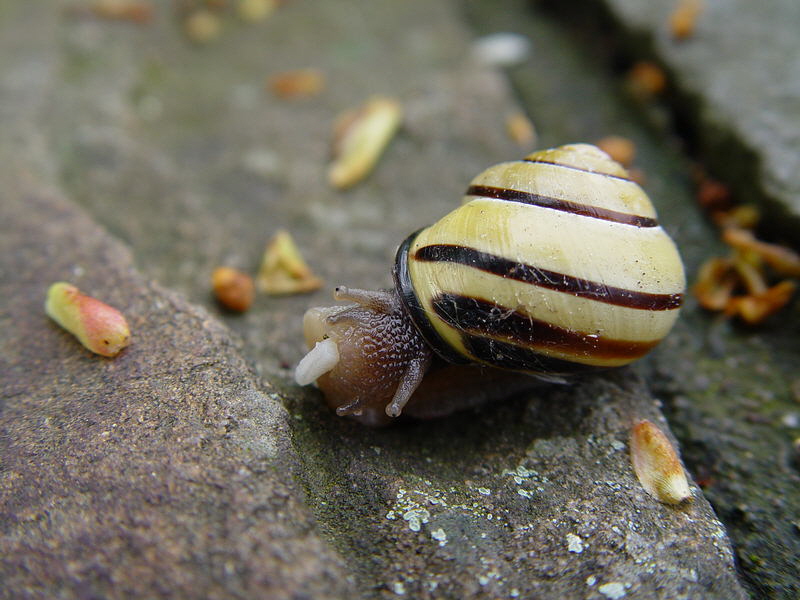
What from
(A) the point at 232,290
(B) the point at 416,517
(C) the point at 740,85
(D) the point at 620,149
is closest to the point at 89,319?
(A) the point at 232,290

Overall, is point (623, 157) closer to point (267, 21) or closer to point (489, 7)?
point (489, 7)

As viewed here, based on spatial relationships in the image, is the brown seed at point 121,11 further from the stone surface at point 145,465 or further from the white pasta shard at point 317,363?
the white pasta shard at point 317,363

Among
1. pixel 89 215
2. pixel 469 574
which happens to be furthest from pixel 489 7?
pixel 469 574

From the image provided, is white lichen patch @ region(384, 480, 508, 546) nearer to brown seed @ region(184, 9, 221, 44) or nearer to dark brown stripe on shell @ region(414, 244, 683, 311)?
dark brown stripe on shell @ region(414, 244, 683, 311)

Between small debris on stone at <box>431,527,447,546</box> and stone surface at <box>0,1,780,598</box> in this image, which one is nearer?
stone surface at <box>0,1,780,598</box>

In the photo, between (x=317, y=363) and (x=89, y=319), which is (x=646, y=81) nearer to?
(x=317, y=363)

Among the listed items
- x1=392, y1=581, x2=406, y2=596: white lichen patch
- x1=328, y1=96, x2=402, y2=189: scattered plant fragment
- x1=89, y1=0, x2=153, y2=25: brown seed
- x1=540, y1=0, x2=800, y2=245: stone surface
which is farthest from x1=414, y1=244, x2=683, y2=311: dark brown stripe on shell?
x1=89, y1=0, x2=153, y2=25: brown seed
